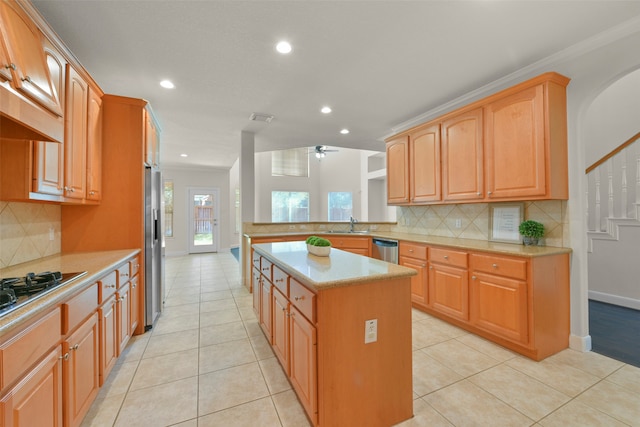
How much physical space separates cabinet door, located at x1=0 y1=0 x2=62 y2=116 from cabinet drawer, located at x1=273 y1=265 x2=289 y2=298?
1713 millimetres

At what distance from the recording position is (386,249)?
381cm

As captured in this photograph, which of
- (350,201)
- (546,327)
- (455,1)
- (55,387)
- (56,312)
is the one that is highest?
(455,1)

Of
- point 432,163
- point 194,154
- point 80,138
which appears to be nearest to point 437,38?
point 432,163

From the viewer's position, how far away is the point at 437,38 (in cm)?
210

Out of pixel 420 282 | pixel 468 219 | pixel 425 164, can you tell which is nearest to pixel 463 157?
pixel 425 164

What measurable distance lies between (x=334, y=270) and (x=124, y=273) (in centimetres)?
184

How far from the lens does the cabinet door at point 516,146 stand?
230cm

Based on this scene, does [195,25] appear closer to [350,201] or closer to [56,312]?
[56,312]

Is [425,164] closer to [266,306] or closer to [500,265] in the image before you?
[500,265]

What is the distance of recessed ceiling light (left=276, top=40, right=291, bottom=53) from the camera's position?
2160mm

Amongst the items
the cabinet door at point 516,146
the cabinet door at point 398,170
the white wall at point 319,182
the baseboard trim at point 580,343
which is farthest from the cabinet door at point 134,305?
the white wall at point 319,182

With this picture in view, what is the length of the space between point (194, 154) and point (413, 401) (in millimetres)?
6105

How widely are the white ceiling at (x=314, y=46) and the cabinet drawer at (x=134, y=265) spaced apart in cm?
181

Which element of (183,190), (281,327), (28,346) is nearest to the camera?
(28,346)
